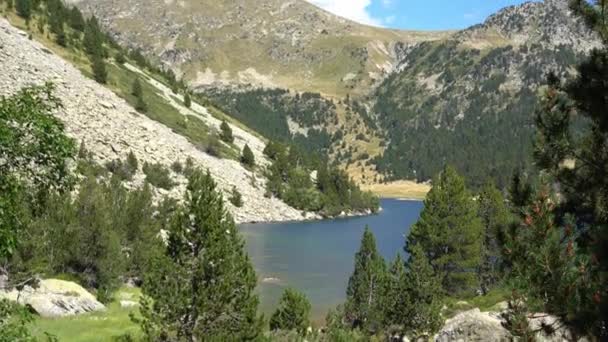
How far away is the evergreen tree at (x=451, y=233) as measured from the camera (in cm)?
5303

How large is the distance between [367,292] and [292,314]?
1083 centimetres

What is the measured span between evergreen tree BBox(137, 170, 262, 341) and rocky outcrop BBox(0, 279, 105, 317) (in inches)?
596

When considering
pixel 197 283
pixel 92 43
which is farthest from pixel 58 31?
pixel 197 283

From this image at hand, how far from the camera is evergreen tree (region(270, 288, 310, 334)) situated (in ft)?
121

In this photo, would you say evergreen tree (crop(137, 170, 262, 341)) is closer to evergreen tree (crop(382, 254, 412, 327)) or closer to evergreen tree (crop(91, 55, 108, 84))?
evergreen tree (crop(382, 254, 412, 327))

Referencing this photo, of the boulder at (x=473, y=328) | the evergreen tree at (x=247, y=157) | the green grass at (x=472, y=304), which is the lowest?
the green grass at (x=472, y=304)

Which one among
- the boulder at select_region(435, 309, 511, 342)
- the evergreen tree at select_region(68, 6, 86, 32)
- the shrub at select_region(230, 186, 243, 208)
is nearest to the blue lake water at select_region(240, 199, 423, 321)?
the shrub at select_region(230, 186, 243, 208)

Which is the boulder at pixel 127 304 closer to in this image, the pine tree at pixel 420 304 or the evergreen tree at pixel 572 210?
the pine tree at pixel 420 304

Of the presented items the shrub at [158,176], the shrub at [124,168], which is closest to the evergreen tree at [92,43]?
the shrub at [124,168]

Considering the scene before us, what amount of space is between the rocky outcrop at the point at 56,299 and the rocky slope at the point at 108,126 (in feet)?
A: 201

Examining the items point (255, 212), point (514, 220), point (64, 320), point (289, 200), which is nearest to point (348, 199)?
point (289, 200)

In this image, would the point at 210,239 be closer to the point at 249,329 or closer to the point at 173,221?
the point at 173,221

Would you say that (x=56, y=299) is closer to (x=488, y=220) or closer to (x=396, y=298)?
(x=396, y=298)

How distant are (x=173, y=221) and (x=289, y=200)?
117614 mm
